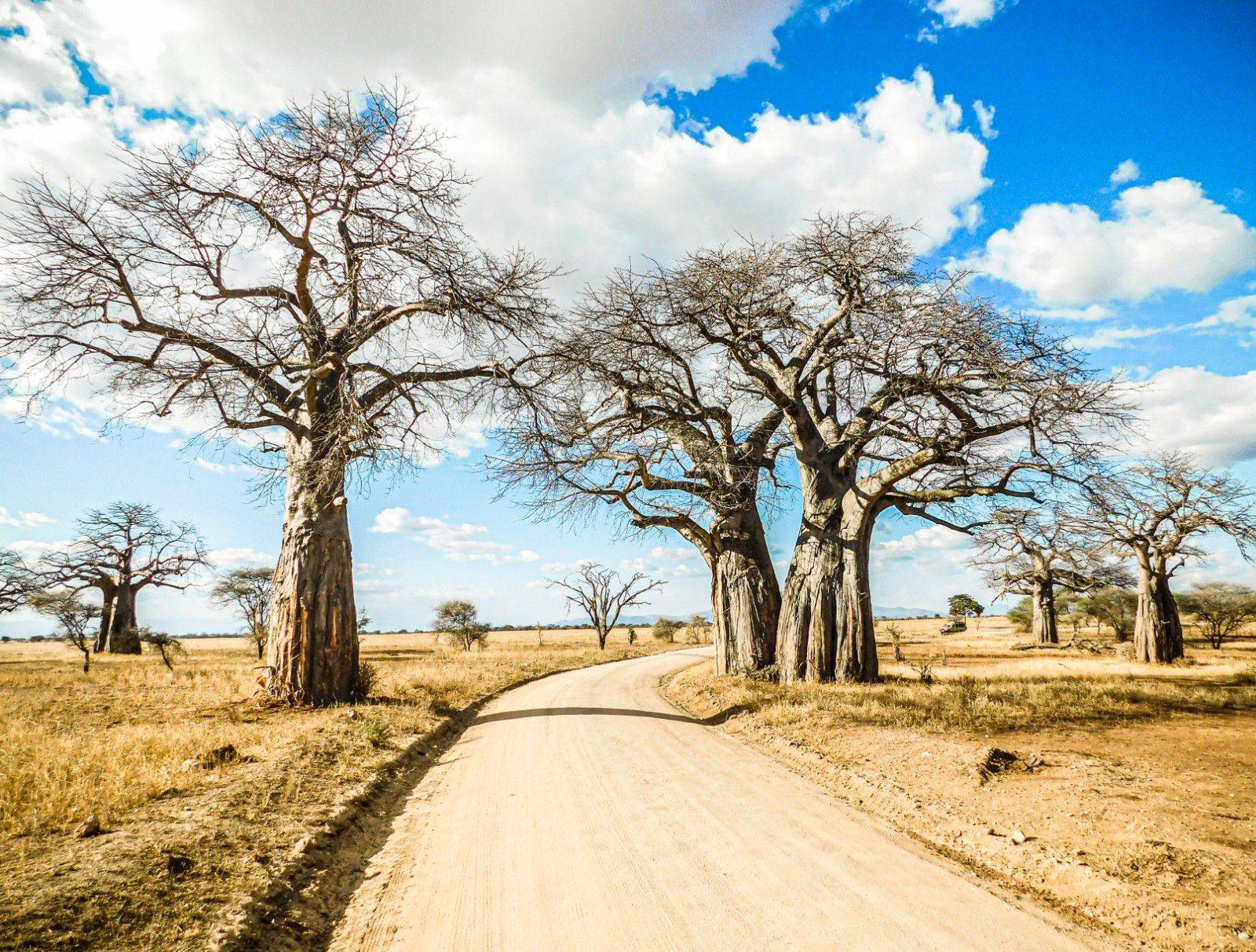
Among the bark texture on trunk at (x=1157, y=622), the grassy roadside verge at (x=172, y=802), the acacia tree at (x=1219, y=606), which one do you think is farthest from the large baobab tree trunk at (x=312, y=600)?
the acacia tree at (x=1219, y=606)

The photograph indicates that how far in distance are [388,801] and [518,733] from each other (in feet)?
10.4

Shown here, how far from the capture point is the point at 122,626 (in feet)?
104

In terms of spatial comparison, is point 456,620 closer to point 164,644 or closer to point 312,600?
point 164,644

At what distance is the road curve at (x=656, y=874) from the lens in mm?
3213

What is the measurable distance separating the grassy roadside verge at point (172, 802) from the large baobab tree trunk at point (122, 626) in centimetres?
2525

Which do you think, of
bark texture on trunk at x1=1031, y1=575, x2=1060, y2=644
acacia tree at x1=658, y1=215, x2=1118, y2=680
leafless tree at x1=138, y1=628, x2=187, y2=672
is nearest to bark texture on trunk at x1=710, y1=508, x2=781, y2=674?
acacia tree at x1=658, y1=215, x2=1118, y2=680

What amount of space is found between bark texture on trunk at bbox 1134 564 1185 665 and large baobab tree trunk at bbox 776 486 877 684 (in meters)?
13.5

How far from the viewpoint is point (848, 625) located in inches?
492

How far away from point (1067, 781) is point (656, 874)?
4138mm

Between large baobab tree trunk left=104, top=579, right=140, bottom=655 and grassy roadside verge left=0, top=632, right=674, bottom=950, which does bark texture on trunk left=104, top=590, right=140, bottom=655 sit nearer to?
large baobab tree trunk left=104, top=579, right=140, bottom=655

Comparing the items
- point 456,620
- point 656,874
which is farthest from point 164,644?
point 656,874

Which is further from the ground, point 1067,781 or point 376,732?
point 376,732

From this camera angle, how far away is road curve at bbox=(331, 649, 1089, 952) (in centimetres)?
321

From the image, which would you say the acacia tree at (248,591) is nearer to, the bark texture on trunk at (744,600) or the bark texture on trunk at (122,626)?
the bark texture on trunk at (122,626)
